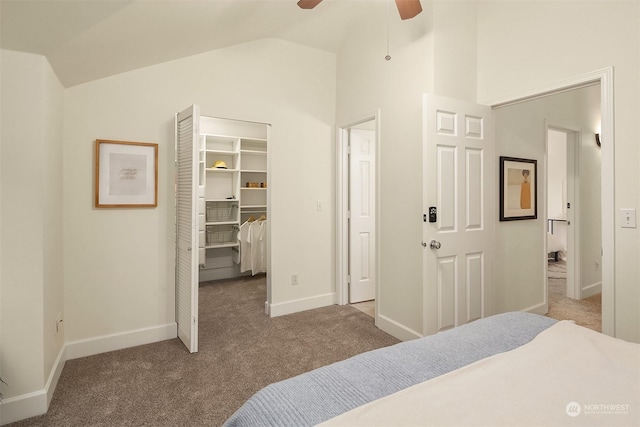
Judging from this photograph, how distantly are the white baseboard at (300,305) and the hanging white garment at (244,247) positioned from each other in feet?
4.86

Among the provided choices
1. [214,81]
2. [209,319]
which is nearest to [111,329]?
[209,319]

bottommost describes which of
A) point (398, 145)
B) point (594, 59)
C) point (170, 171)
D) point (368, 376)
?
point (368, 376)

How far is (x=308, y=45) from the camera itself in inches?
142

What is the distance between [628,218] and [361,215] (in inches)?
94.5

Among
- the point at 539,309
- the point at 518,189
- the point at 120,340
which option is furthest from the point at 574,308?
the point at 120,340

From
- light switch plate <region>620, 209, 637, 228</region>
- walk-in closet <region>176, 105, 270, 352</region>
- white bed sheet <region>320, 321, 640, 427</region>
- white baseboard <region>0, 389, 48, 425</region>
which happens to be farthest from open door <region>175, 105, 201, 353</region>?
light switch plate <region>620, 209, 637, 228</region>

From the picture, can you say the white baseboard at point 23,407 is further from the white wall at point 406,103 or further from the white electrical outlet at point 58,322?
the white wall at point 406,103

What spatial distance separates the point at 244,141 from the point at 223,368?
141 inches

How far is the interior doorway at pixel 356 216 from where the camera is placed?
3.77 m

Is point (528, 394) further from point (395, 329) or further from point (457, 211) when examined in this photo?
point (395, 329)

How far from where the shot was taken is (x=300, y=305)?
360 cm

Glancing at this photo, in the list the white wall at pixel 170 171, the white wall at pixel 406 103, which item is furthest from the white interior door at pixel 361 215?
the white wall at pixel 406 103

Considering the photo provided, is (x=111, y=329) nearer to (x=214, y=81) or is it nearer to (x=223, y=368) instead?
(x=223, y=368)

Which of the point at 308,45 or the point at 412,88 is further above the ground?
the point at 308,45
